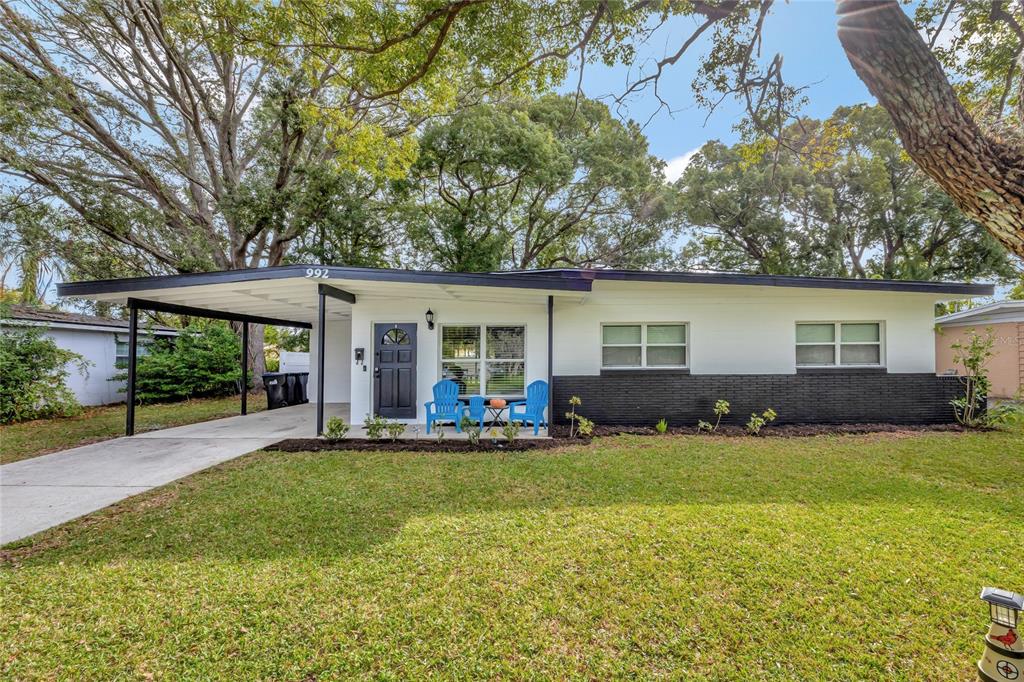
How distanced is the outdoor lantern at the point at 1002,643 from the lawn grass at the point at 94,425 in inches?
372

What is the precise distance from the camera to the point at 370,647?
2162 mm

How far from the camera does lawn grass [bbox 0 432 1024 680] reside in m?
2.09

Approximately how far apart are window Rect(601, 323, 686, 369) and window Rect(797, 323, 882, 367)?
2433mm

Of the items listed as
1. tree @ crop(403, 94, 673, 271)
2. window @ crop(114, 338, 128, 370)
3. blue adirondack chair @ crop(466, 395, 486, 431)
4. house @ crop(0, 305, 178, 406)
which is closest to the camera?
blue adirondack chair @ crop(466, 395, 486, 431)

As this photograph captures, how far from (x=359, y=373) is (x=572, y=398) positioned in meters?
4.14

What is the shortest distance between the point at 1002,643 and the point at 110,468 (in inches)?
307

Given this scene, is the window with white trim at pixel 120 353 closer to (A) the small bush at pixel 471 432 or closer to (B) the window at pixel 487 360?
(B) the window at pixel 487 360

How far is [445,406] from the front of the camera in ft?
23.0

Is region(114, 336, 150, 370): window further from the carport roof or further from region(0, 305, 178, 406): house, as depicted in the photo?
the carport roof

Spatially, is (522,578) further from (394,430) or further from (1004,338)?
(1004,338)

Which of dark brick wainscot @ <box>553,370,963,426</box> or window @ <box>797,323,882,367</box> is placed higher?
window @ <box>797,323,882,367</box>

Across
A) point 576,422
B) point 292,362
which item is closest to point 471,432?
point 576,422

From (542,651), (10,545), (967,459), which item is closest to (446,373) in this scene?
(10,545)

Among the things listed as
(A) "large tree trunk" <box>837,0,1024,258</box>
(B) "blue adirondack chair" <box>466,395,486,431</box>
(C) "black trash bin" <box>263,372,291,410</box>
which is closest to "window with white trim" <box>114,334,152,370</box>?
(C) "black trash bin" <box>263,372,291,410</box>
